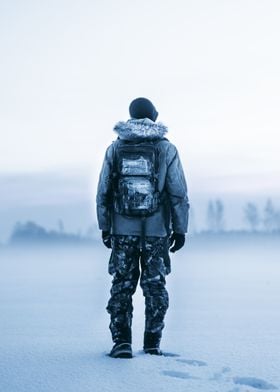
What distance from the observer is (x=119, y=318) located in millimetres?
4156

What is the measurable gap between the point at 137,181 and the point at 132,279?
0.76 m

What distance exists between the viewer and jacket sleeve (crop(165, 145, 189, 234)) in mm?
4207

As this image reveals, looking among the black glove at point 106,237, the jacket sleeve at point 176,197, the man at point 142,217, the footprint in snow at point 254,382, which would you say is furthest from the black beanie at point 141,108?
the footprint in snow at point 254,382

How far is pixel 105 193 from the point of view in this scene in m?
4.25

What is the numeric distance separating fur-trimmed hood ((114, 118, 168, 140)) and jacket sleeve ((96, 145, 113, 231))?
17cm

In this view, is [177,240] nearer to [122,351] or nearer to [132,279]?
→ [132,279]

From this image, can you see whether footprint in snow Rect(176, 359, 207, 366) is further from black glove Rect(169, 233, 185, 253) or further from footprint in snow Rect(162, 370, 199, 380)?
black glove Rect(169, 233, 185, 253)

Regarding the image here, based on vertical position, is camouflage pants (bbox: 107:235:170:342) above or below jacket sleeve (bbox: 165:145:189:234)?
below

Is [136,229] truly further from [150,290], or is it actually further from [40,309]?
[40,309]

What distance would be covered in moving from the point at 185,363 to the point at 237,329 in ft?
6.60

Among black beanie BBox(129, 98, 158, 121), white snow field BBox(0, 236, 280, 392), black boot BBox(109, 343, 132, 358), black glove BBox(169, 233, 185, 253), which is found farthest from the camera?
black beanie BBox(129, 98, 158, 121)

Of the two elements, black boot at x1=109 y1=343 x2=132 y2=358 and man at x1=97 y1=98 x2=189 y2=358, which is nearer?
black boot at x1=109 y1=343 x2=132 y2=358

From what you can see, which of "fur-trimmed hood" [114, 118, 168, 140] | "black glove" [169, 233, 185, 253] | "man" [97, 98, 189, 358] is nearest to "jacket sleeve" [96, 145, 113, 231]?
"man" [97, 98, 189, 358]

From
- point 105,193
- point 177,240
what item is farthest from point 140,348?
point 105,193
